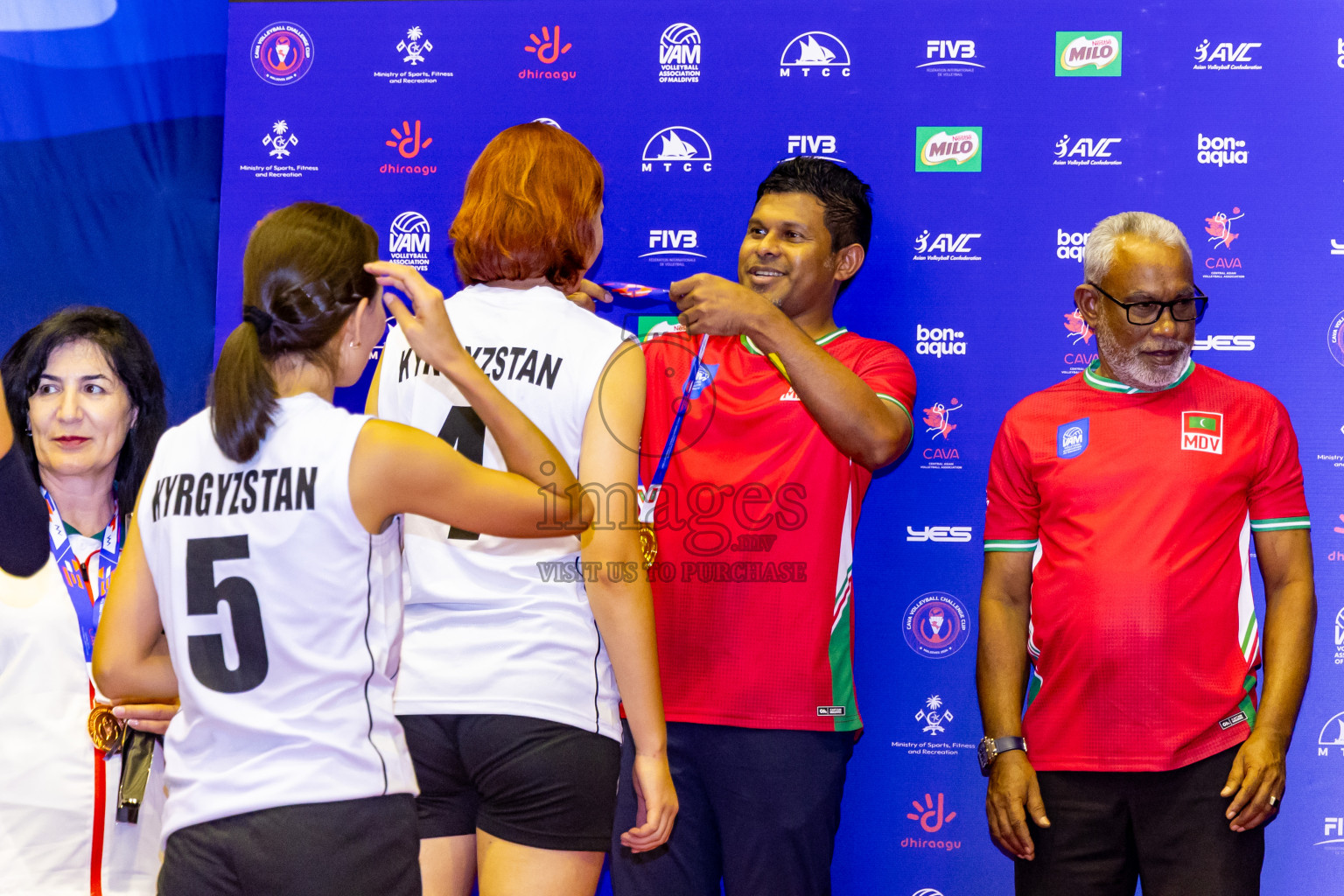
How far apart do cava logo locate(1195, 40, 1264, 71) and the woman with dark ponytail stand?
255 cm

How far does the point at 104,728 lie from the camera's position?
2.06 meters

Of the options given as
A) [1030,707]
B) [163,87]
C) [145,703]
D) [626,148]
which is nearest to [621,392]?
[145,703]

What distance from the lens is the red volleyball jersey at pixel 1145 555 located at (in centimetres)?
241

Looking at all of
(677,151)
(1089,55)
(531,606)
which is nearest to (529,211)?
(531,606)

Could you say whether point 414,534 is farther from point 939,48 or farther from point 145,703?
point 939,48

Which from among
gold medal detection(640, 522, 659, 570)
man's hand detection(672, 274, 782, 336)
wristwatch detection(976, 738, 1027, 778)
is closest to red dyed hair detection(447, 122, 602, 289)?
man's hand detection(672, 274, 782, 336)

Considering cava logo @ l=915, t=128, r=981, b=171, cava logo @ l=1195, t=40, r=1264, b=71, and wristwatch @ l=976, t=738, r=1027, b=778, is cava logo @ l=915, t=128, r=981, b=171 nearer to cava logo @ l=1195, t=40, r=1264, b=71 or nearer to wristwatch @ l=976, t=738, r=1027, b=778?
cava logo @ l=1195, t=40, r=1264, b=71

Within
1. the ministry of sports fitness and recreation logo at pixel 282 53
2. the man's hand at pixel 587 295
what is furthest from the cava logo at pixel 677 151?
the ministry of sports fitness and recreation logo at pixel 282 53

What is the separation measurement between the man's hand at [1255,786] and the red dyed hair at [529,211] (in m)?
1.75

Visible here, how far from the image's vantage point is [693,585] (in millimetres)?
2559

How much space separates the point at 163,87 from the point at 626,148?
1669mm

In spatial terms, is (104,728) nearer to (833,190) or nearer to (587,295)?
(587,295)

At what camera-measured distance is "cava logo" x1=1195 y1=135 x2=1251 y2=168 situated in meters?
3.10

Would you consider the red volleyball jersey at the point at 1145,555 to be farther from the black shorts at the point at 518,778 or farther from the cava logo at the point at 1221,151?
the black shorts at the point at 518,778
